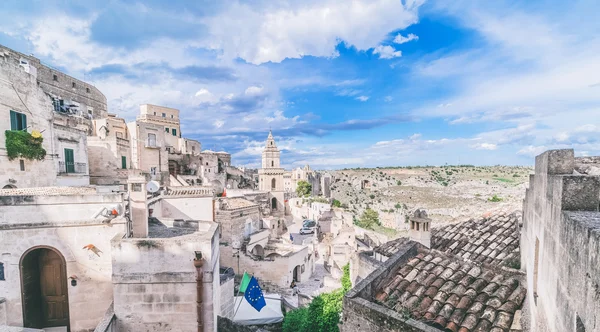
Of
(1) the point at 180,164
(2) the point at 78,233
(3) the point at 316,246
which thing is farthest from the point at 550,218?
(1) the point at 180,164

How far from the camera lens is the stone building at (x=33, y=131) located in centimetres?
1295

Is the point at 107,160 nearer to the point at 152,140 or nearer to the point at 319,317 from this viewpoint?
the point at 152,140

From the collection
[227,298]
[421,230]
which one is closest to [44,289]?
[227,298]

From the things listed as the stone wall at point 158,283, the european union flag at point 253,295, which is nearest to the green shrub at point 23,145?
the stone wall at point 158,283

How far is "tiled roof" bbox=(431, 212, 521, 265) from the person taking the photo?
6898 mm

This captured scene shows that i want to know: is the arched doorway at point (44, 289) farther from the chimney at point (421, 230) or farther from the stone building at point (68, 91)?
the stone building at point (68, 91)

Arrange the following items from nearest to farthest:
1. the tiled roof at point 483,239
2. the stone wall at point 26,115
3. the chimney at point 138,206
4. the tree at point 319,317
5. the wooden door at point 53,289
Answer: the tiled roof at point 483,239, the wooden door at point 53,289, the chimney at point 138,206, the stone wall at point 26,115, the tree at point 319,317

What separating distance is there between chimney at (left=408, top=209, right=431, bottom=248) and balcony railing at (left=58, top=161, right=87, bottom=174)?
62.8 feet

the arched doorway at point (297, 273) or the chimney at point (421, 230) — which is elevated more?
the chimney at point (421, 230)

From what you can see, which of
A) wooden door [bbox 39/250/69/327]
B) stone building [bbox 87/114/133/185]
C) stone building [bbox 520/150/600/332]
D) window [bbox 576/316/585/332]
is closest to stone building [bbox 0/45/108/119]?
stone building [bbox 87/114/133/185]

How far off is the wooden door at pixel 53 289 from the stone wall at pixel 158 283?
2264 millimetres

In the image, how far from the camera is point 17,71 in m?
13.7

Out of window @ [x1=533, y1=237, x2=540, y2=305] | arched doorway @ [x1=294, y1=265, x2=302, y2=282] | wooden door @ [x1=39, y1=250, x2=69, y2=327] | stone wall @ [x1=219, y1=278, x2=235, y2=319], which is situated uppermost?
window @ [x1=533, y1=237, x2=540, y2=305]

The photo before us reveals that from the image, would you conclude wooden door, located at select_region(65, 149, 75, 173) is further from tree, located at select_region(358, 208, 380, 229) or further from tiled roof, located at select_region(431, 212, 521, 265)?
tree, located at select_region(358, 208, 380, 229)
